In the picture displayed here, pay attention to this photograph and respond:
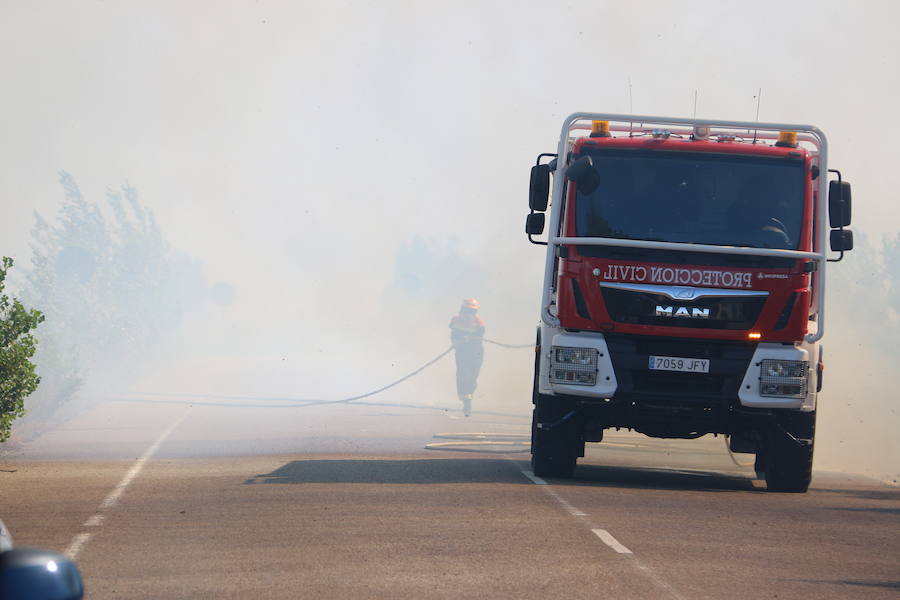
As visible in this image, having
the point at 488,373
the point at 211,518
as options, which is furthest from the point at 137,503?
the point at 488,373

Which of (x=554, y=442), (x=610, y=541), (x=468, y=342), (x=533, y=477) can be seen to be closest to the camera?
(x=610, y=541)

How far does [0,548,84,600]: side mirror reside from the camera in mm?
2520

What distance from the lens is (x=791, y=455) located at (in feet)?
43.0

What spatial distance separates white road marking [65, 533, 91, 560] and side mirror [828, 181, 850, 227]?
7.44 metres

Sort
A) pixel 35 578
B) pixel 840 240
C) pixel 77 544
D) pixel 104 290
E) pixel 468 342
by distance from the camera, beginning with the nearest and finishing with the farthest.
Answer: pixel 35 578 → pixel 77 544 → pixel 840 240 → pixel 468 342 → pixel 104 290

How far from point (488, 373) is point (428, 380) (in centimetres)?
443

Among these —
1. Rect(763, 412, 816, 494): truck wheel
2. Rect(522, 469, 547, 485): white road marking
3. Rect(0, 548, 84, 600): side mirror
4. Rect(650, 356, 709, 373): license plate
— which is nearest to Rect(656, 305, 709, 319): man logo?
Rect(650, 356, 709, 373): license plate

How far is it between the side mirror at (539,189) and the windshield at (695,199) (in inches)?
17.9

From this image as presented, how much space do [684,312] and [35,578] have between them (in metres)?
10.3

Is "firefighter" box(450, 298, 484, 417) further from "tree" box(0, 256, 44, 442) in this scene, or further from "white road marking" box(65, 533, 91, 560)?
"white road marking" box(65, 533, 91, 560)

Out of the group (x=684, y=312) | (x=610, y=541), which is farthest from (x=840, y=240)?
(x=610, y=541)

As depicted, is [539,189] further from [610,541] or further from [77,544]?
[77,544]

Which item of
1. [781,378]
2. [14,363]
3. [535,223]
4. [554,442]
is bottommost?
[554,442]

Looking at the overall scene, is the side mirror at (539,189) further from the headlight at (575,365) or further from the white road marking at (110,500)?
the white road marking at (110,500)
